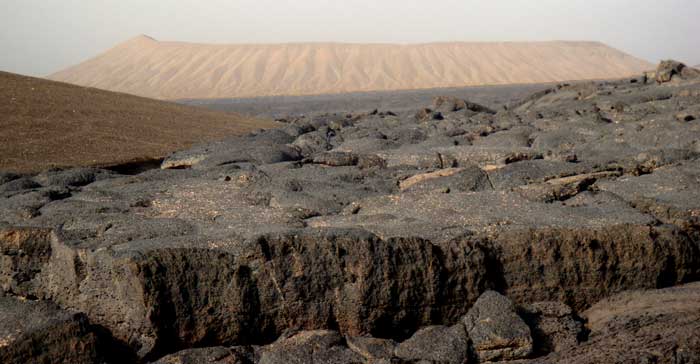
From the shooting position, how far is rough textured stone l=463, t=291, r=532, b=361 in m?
3.51

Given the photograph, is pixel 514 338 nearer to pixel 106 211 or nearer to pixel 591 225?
pixel 591 225

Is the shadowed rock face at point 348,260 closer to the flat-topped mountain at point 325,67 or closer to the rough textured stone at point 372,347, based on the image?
the rough textured stone at point 372,347

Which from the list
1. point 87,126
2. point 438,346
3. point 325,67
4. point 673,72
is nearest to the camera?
point 438,346

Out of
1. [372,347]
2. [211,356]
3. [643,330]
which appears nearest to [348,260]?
[372,347]

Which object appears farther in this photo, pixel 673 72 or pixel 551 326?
pixel 673 72

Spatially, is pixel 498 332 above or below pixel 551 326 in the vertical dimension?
above

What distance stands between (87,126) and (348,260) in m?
8.41

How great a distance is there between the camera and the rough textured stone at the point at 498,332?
3510 mm

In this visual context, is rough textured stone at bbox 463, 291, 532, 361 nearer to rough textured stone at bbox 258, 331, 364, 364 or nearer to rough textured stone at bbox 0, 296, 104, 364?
rough textured stone at bbox 258, 331, 364, 364

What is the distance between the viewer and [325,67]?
2186 inches

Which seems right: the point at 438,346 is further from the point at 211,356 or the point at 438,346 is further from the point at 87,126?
the point at 87,126

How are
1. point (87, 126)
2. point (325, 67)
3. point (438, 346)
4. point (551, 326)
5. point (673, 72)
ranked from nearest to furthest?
1. point (438, 346)
2. point (551, 326)
3. point (87, 126)
4. point (673, 72)
5. point (325, 67)

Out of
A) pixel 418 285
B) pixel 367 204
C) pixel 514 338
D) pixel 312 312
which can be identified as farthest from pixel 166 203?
pixel 514 338

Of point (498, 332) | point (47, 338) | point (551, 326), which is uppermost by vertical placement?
point (47, 338)
